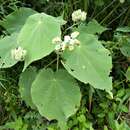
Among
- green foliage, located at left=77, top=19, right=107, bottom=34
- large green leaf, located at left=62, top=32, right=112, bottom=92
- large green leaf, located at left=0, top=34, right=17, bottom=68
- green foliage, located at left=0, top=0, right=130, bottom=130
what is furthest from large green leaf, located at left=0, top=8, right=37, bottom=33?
large green leaf, located at left=62, top=32, right=112, bottom=92

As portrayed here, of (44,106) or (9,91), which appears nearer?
(44,106)

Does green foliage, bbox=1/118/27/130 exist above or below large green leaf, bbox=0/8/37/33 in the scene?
below

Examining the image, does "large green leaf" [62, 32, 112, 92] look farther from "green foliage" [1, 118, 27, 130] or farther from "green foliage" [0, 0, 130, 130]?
"green foliage" [1, 118, 27, 130]

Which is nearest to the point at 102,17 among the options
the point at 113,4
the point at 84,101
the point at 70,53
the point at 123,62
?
the point at 113,4

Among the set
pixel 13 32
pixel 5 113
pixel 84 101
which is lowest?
pixel 5 113

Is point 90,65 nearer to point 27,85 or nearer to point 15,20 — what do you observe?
point 27,85

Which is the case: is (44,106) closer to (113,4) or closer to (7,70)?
(7,70)
